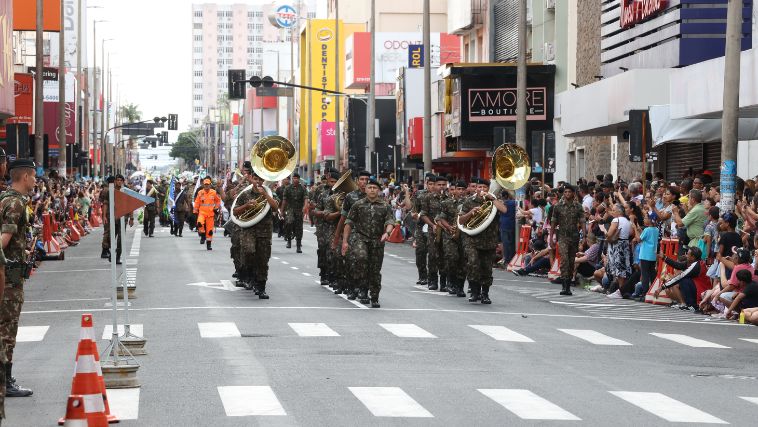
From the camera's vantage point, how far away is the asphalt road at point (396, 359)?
11680 millimetres

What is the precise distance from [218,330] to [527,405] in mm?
6427

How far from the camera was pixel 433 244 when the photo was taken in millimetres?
24812

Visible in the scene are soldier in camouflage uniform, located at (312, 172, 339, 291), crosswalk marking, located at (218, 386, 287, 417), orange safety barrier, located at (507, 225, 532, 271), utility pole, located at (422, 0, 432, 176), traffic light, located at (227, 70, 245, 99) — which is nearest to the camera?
crosswalk marking, located at (218, 386, 287, 417)

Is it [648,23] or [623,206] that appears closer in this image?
[623,206]

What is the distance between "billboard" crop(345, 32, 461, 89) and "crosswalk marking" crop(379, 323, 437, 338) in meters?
65.2

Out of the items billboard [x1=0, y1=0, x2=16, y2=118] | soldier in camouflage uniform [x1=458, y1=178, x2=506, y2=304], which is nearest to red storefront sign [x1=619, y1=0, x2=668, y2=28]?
soldier in camouflage uniform [x1=458, y1=178, x2=506, y2=304]

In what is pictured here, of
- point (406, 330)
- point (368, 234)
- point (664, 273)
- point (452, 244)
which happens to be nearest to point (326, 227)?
point (452, 244)

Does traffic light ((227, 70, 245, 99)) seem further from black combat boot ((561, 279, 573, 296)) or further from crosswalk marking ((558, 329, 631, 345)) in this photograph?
crosswalk marking ((558, 329, 631, 345))

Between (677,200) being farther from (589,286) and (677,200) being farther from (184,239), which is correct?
(184,239)

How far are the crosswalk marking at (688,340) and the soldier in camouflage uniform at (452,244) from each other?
5598mm

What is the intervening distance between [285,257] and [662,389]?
21844 mm

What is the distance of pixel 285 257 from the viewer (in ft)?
114

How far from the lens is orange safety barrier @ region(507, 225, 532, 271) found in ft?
105

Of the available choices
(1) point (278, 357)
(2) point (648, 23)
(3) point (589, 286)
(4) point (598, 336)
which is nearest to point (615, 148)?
(2) point (648, 23)
